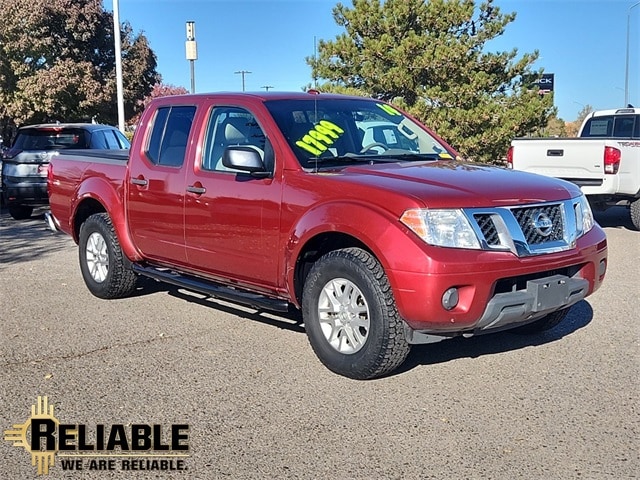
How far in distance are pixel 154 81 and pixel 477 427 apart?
89.3ft

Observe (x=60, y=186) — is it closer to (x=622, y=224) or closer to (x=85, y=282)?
(x=85, y=282)

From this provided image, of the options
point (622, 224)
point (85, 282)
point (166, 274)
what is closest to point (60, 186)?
point (85, 282)

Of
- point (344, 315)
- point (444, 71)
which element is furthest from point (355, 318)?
point (444, 71)

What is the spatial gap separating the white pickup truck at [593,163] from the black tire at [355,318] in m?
6.70

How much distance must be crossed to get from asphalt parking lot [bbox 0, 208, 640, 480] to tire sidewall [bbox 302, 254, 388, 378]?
13 cm

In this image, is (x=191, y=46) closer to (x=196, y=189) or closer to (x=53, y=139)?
(x=53, y=139)

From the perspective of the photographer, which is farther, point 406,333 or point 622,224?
point 622,224

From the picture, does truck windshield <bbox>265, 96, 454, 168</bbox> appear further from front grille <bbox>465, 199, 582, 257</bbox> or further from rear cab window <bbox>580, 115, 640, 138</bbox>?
rear cab window <bbox>580, 115, 640, 138</bbox>

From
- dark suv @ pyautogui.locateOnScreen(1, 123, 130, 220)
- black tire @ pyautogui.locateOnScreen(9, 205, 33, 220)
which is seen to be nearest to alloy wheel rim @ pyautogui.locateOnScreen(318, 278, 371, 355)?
dark suv @ pyautogui.locateOnScreen(1, 123, 130, 220)

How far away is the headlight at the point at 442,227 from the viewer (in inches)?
168

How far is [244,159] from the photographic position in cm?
507

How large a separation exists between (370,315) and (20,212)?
33.6 feet

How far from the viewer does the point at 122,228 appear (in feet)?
21.8

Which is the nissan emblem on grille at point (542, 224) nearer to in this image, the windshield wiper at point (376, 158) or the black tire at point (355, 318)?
the black tire at point (355, 318)
